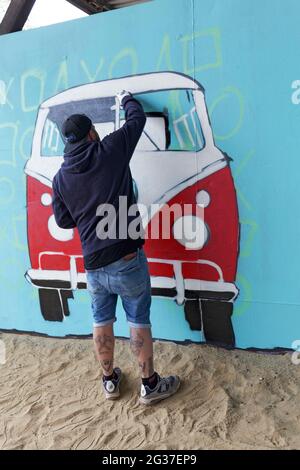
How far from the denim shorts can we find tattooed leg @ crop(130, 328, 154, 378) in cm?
4

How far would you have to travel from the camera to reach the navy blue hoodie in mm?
2555

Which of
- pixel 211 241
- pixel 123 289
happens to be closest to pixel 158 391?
pixel 123 289

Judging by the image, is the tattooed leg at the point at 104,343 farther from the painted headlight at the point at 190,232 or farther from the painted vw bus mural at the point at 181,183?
the painted headlight at the point at 190,232

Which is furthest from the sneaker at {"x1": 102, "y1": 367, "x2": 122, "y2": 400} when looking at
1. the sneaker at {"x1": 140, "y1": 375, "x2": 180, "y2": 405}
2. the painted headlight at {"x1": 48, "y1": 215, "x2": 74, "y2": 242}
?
the painted headlight at {"x1": 48, "y1": 215, "x2": 74, "y2": 242}

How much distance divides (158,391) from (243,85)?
2.12 m

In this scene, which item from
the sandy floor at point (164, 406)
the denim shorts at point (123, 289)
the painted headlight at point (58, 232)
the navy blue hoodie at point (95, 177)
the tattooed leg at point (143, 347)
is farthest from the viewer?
the painted headlight at point (58, 232)

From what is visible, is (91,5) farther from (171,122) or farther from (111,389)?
(111,389)

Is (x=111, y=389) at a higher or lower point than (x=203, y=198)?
lower

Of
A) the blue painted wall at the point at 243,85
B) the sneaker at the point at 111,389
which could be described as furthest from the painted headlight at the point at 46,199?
the sneaker at the point at 111,389

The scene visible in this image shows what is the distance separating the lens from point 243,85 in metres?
2.77

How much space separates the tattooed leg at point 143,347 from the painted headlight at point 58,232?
1.12 meters

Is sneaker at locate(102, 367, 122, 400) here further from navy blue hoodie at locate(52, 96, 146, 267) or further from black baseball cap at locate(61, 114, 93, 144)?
black baseball cap at locate(61, 114, 93, 144)

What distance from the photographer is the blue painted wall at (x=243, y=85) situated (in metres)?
2.69
